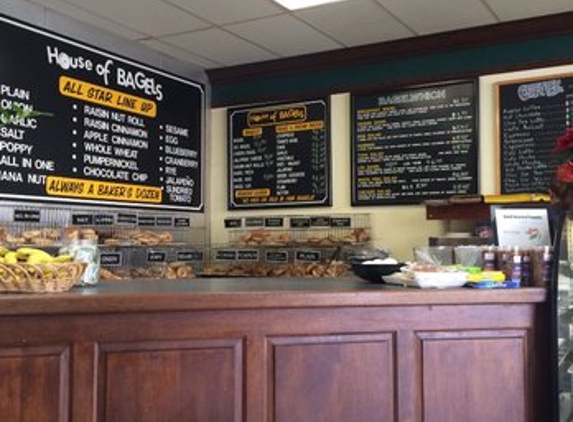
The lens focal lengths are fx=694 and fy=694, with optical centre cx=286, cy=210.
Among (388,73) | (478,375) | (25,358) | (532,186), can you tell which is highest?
(388,73)

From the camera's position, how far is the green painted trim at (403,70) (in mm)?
4613

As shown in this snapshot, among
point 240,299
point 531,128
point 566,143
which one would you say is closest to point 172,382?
point 240,299

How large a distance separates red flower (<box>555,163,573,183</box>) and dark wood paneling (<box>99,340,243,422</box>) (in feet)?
3.92

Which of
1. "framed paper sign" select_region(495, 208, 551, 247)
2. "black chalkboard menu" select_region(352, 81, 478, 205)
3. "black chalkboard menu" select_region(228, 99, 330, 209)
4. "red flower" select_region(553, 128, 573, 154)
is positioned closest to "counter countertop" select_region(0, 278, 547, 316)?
"framed paper sign" select_region(495, 208, 551, 247)

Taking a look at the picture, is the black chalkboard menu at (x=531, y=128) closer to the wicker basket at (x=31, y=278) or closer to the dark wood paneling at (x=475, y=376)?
the dark wood paneling at (x=475, y=376)

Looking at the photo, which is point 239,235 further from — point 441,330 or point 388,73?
point 441,330

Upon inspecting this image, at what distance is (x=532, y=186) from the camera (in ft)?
15.0

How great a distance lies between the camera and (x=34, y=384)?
71.8 inches

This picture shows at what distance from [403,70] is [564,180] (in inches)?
116

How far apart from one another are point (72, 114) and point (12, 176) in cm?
64

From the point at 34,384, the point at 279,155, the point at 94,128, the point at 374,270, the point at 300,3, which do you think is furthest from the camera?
the point at 279,155

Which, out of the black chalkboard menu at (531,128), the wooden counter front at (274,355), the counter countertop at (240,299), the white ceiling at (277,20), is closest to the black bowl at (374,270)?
the counter countertop at (240,299)

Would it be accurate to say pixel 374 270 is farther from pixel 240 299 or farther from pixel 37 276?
pixel 37 276

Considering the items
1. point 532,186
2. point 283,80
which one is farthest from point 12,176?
point 532,186
